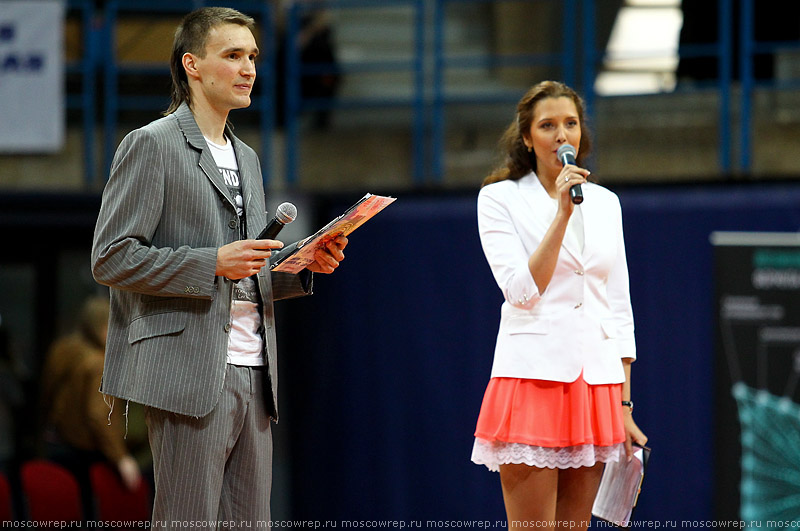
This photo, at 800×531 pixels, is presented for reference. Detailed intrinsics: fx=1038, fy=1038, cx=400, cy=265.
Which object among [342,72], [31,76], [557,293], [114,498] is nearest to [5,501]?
[114,498]

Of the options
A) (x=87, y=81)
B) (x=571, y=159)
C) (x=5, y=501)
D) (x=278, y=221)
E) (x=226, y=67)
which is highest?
(x=87, y=81)

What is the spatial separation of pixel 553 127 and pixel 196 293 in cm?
109

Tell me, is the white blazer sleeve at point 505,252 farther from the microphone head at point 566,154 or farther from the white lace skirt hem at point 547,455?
the white lace skirt hem at point 547,455

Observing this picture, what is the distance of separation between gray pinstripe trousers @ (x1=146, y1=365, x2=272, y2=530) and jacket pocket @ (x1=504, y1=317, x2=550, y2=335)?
68 centimetres

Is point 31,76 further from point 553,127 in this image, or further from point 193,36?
point 553,127

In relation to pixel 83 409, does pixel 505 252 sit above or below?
above

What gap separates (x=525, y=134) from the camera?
114 inches

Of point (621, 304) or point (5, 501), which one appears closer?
point (621, 304)

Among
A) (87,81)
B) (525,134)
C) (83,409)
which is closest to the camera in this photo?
(525,134)

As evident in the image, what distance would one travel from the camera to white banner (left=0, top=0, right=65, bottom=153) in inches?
257

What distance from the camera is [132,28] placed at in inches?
295

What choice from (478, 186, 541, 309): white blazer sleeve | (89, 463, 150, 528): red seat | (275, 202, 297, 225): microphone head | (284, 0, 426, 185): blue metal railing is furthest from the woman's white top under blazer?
(89, 463, 150, 528): red seat

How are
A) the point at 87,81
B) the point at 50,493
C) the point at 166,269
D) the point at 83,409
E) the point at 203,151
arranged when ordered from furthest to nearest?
the point at 83,409
the point at 87,81
the point at 50,493
the point at 203,151
the point at 166,269

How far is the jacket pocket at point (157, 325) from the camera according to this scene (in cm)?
235
